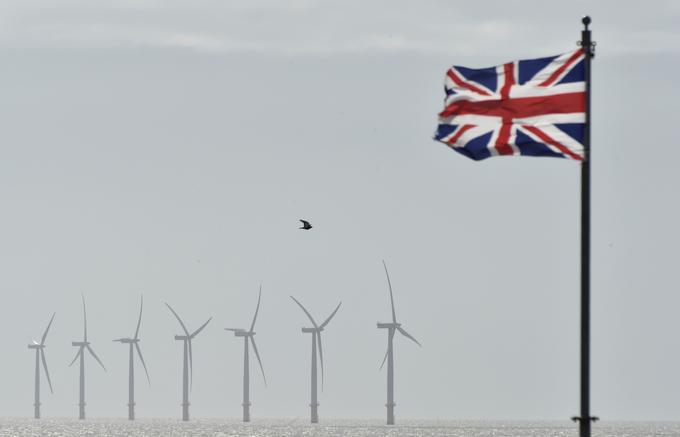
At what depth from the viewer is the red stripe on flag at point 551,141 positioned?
1337 inches

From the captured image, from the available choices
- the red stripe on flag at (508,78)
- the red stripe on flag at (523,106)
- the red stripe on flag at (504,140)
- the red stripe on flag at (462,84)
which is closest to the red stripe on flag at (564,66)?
the red stripe on flag at (523,106)

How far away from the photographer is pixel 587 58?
34.5 m

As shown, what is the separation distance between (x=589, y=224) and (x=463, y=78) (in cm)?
462

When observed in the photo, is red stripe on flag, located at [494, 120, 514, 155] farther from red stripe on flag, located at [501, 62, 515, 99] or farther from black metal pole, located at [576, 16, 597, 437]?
black metal pole, located at [576, 16, 597, 437]

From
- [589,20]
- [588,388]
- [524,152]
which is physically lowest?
[588,388]

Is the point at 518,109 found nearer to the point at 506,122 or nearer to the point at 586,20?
the point at 506,122

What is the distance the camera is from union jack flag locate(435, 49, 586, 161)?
3428cm

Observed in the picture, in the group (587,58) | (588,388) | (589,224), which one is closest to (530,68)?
(587,58)

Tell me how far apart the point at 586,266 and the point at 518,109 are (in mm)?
3518

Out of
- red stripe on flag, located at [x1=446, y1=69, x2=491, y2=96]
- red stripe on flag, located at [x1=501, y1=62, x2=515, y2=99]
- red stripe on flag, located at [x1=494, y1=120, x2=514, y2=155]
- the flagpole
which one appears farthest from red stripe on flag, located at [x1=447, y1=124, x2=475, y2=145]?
the flagpole

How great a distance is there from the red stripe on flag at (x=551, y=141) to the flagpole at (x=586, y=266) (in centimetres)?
22

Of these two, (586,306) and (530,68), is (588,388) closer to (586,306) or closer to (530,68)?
(586,306)

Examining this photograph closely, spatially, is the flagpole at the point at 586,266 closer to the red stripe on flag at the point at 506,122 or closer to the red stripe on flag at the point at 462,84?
the red stripe on flag at the point at 506,122

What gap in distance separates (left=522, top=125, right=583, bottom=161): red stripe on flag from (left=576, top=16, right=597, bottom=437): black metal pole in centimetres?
22
